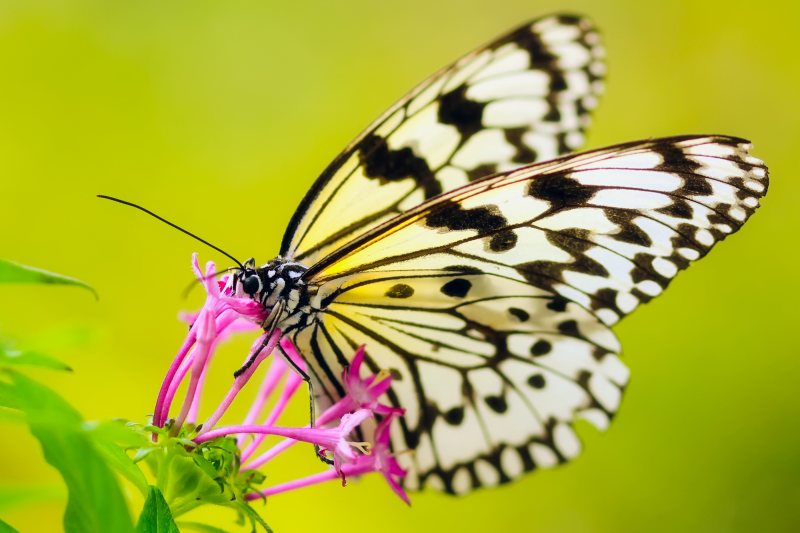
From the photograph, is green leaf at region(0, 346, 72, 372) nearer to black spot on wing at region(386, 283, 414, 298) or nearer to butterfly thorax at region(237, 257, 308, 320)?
butterfly thorax at region(237, 257, 308, 320)

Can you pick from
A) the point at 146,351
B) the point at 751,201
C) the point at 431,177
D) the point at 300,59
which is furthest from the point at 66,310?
the point at 751,201

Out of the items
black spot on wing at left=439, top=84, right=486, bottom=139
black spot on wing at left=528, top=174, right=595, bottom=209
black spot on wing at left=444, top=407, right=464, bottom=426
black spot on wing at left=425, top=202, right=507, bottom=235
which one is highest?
black spot on wing at left=439, top=84, right=486, bottom=139

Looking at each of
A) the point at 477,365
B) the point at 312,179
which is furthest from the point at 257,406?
the point at 312,179

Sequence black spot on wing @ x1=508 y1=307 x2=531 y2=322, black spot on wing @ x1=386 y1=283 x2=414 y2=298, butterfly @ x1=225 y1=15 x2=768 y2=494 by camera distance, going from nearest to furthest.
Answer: butterfly @ x1=225 y1=15 x2=768 y2=494, black spot on wing @ x1=386 y1=283 x2=414 y2=298, black spot on wing @ x1=508 y1=307 x2=531 y2=322

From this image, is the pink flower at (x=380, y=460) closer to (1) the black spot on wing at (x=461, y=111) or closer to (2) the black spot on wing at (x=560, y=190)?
(2) the black spot on wing at (x=560, y=190)

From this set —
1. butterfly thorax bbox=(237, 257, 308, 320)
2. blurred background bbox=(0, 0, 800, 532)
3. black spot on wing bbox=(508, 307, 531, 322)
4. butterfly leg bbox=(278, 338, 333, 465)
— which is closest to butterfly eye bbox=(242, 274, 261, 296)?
butterfly thorax bbox=(237, 257, 308, 320)

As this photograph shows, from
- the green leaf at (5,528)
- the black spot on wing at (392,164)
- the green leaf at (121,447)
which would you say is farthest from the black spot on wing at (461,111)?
the green leaf at (5,528)

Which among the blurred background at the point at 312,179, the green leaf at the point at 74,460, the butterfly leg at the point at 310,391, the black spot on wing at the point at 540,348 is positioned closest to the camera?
the green leaf at the point at 74,460
